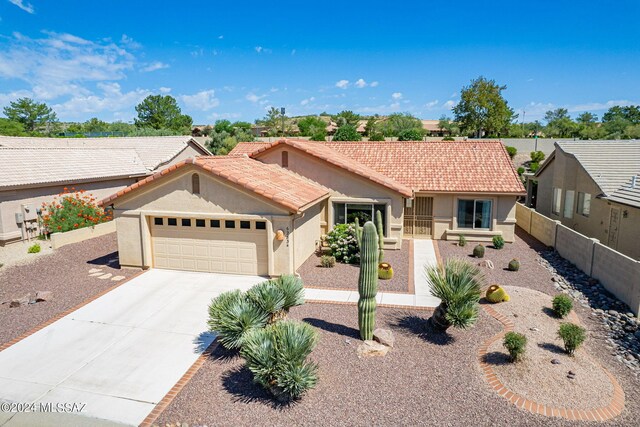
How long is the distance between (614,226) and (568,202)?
203 inches

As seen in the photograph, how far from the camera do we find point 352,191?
1978 cm

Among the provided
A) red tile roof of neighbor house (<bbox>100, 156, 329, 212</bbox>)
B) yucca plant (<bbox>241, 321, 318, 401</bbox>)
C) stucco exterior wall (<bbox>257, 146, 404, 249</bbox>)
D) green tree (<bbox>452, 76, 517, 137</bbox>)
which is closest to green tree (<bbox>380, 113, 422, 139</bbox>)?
green tree (<bbox>452, 76, 517, 137</bbox>)

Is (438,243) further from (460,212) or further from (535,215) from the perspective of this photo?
(535,215)

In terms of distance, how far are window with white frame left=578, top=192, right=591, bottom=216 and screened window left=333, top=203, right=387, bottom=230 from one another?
10650 millimetres

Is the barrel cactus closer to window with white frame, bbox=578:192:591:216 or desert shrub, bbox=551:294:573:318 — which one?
desert shrub, bbox=551:294:573:318

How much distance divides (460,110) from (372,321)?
5443 centimetres

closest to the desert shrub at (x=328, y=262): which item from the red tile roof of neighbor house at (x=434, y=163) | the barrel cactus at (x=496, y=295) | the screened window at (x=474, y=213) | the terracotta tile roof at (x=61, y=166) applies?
the red tile roof of neighbor house at (x=434, y=163)

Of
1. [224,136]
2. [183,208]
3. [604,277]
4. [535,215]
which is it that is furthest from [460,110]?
[183,208]

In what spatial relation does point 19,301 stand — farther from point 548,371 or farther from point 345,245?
point 548,371

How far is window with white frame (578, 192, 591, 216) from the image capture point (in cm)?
2142

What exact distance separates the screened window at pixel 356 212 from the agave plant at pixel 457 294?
896cm

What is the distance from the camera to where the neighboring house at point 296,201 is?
48.7 feet

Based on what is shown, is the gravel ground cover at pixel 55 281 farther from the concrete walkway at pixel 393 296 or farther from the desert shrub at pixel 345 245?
the desert shrub at pixel 345 245

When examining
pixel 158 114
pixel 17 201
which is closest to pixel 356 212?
pixel 17 201
